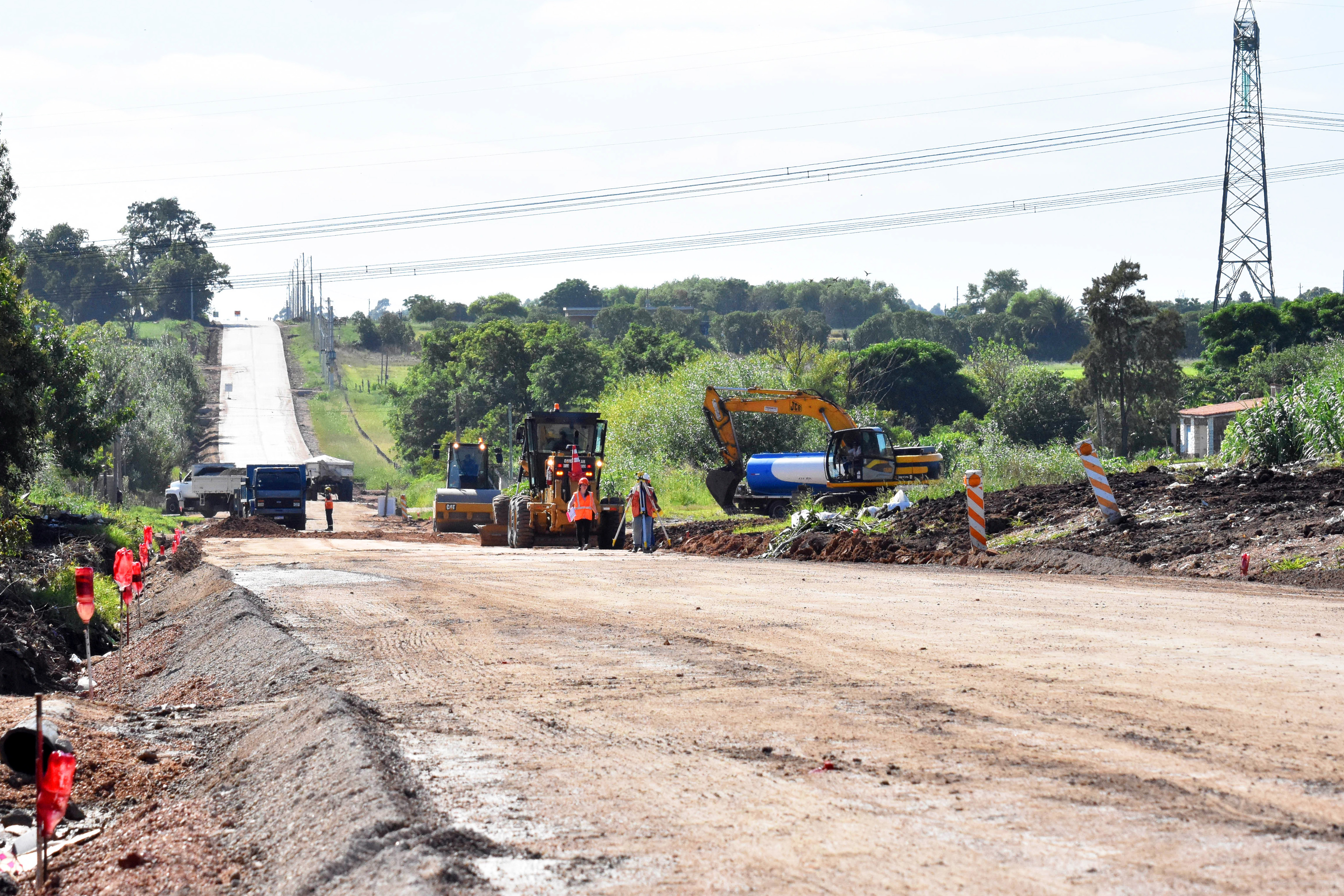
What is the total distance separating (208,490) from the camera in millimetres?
60750

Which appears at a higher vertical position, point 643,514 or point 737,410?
point 737,410

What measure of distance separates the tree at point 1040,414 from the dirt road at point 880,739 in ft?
212

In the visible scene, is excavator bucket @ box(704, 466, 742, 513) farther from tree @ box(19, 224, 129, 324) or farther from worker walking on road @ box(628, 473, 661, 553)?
tree @ box(19, 224, 129, 324)

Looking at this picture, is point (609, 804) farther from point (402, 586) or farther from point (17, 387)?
point (17, 387)

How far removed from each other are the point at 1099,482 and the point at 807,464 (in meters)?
14.5

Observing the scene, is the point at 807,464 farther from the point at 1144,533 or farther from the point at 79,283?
the point at 79,283

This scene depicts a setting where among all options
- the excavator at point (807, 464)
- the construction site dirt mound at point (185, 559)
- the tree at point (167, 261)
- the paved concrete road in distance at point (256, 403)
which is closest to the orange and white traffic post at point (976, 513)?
the excavator at point (807, 464)

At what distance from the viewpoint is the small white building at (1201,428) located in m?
A: 61.0

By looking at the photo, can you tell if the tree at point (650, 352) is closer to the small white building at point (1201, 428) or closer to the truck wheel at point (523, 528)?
the small white building at point (1201, 428)

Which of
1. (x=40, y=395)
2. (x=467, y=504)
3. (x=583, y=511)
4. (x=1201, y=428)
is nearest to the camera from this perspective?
(x=583, y=511)

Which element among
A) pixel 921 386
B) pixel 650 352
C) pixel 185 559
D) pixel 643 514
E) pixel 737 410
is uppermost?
pixel 650 352

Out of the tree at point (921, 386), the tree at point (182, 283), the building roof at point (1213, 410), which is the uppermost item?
the tree at point (182, 283)

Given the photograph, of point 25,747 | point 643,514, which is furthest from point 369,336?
point 25,747

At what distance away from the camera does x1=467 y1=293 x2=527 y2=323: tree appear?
169375mm
